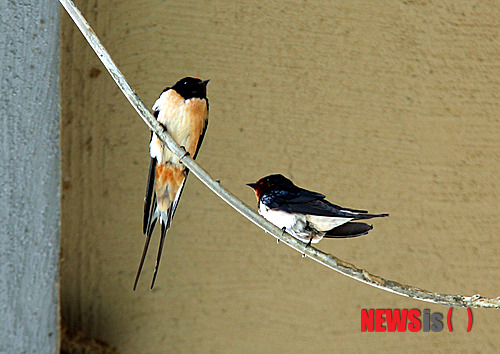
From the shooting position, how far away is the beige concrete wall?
39.1 inches

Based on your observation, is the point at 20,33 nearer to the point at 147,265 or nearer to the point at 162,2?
the point at 162,2

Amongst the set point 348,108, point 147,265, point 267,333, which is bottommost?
point 267,333

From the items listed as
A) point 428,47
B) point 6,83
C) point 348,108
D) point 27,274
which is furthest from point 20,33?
point 428,47

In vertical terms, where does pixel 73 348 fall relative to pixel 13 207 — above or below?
below

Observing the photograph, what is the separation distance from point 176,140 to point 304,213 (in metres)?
0.14

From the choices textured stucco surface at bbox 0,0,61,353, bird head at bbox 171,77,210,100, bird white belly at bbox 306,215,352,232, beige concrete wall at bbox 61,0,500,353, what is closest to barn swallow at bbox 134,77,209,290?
bird head at bbox 171,77,210,100

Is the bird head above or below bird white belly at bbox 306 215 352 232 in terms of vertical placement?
above

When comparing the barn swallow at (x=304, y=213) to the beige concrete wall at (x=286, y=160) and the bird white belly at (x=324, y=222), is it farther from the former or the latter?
the beige concrete wall at (x=286, y=160)

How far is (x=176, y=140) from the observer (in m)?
0.52

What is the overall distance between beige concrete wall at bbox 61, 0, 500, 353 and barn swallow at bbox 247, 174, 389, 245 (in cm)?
50

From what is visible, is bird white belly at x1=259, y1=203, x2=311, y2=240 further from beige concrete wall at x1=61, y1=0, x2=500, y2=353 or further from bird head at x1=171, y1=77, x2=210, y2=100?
beige concrete wall at x1=61, y1=0, x2=500, y2=353

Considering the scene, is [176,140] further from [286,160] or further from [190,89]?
[286,160]

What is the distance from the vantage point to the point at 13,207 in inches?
31.6

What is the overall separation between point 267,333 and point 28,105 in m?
0.58
